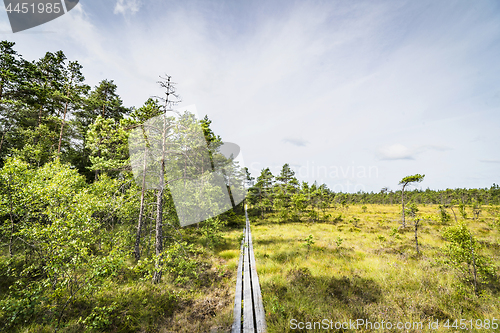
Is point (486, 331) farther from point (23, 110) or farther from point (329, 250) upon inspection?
point (23, 110)

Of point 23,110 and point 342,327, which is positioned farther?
point 23,110

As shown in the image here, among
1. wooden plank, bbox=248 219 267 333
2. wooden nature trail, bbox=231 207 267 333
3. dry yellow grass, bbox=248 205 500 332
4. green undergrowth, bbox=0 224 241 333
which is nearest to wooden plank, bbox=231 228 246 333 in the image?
wooden nature trail, bbox=231 207 267 333

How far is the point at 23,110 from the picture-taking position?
17.9 metres

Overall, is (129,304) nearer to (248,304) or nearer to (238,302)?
(238,302)

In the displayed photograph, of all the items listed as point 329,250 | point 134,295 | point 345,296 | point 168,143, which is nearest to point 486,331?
point 345,296

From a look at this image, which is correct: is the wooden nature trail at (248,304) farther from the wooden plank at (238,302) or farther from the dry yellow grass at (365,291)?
the dry yellow grass at (365,291)

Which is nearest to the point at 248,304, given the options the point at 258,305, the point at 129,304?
the point at 258,305

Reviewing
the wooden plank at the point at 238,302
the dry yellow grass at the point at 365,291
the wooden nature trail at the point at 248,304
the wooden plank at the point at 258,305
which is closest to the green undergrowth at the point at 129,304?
the wooden plank at the point at 238,302

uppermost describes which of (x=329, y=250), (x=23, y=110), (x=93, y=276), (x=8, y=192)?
(x=23, y=110)

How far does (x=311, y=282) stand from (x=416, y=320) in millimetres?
3629

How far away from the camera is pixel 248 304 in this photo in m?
6.24

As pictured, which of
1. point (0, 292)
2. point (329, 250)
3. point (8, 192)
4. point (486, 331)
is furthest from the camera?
point (329, 250)

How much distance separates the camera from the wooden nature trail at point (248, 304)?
5.11 metres

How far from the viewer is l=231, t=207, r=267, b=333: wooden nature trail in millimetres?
5106
